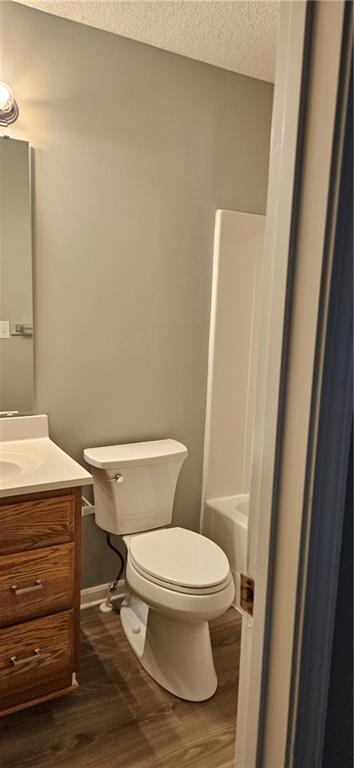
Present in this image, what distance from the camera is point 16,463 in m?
1.67

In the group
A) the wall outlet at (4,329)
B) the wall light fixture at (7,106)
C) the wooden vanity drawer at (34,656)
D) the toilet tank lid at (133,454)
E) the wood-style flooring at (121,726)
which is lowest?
the wood-style flooring at (121,726)

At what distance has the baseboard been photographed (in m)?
2.20

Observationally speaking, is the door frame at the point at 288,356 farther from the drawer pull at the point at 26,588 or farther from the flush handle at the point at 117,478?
the flush handle at the point at 117,478

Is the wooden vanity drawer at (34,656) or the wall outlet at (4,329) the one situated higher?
the wall outlet at (4,329)

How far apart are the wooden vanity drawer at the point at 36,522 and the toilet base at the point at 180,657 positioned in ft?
1.73

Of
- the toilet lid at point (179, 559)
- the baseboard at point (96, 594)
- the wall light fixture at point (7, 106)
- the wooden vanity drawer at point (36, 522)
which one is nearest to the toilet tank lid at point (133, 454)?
the toilet lid at point (179, 559)

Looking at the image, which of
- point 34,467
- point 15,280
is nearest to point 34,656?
point 34,467

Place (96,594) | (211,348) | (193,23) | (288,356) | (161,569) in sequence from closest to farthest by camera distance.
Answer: (288,356) → (161,569) → (193,23) → (96,594) → (211,348)

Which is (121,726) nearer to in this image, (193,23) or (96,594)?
(96,594)

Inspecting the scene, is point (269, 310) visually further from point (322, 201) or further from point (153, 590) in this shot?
point (153, 590)

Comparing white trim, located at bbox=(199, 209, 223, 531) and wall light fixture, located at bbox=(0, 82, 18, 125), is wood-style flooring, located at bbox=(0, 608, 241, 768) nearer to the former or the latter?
white trim, located at bbox=(199, 209, 223, 531)

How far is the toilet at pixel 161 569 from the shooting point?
166cm

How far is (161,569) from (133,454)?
0.49 metres

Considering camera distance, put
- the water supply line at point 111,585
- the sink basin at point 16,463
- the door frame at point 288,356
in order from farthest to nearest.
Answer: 1. the water supply line at point 111,585
2. the sink basin at point 16,463
3. the door frame at point 288,356
